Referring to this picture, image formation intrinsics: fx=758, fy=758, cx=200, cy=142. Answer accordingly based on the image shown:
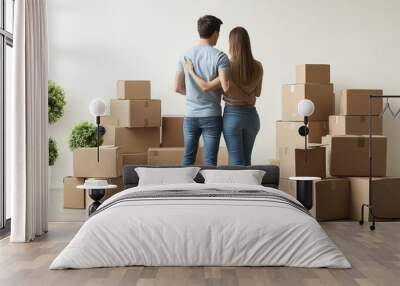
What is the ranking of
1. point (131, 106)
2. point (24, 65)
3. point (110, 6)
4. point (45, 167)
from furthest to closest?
point (110, 6) < point (131, 106) < point (45, 167) < point (24, 65)

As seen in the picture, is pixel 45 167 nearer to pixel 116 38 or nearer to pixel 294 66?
pixel 116 38

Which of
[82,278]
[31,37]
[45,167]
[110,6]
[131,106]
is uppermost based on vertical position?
[110,6]

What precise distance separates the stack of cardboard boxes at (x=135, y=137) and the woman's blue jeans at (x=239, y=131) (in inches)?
52.7

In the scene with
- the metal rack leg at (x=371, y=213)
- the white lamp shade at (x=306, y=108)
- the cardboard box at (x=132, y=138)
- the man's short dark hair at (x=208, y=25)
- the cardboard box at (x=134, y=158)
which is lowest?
the metal rack leg at (x=371, y=213)

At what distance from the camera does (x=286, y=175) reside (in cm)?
784

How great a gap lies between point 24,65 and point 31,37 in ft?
1.03

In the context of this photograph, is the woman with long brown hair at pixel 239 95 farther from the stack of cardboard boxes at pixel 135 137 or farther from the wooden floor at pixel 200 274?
the wooden floor at pixel 200 274

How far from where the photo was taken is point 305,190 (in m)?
7.17

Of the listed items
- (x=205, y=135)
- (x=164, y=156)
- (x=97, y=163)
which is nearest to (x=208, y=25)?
(x=205, y=135)

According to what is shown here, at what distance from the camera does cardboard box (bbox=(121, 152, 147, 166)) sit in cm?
845

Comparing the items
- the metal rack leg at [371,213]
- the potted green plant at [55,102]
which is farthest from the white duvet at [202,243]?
the potted green plant at [55,102]

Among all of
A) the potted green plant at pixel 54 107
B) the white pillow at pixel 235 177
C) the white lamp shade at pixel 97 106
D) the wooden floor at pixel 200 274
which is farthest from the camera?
the potted green plant at pixel 54 107

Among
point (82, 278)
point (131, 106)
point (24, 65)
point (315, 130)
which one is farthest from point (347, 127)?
point (82, 278)

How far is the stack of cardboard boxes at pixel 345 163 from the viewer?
7680 millimetres
